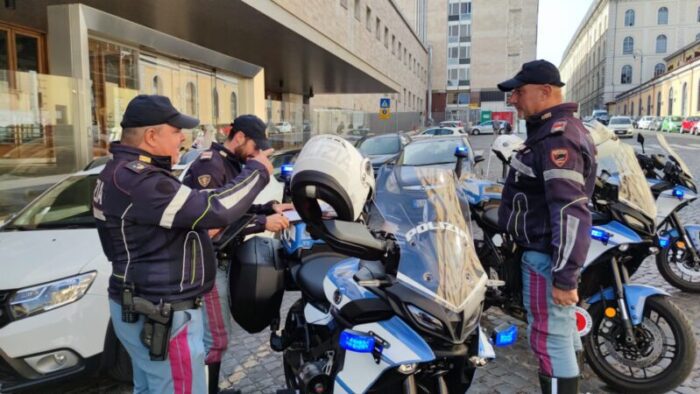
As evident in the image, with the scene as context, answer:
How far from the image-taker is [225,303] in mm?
3303

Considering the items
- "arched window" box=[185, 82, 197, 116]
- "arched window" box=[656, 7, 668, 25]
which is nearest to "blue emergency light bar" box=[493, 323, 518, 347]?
"arched window" box=[185, 82, 197, 116]

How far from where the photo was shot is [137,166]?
2.16 meters

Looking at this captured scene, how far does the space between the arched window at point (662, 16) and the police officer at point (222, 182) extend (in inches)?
3797

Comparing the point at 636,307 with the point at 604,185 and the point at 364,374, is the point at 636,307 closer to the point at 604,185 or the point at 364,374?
the point at 604,185

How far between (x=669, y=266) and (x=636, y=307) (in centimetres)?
244

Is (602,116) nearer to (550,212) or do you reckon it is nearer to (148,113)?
(550,212)

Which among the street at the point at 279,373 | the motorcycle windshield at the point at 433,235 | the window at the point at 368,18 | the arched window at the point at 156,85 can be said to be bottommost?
the street at the point at 279,373

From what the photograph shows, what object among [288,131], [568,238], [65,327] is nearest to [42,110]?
[65,327]

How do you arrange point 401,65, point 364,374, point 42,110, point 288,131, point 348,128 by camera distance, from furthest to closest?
point 401,65
point 348,128
point 288,131
point 42,110
point 364,374

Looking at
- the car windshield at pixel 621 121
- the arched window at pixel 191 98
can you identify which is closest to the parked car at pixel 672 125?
the car windshield at pixel 621 121

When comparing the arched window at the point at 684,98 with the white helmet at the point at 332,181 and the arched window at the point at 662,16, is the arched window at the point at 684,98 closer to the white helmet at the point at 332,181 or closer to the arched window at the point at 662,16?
the arched window at the point at 662,16

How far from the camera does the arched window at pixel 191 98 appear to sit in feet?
48.2

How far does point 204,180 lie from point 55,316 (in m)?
1.19

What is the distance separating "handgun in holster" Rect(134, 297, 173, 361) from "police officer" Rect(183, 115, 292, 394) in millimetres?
913
